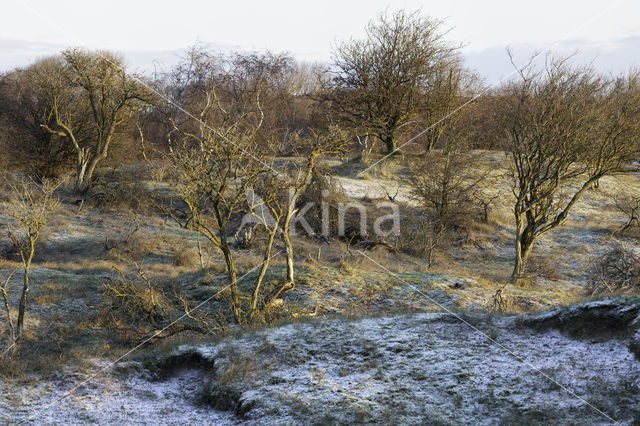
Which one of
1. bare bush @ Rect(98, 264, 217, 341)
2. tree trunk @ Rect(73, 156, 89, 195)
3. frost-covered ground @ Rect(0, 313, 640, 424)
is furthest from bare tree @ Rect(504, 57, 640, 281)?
tree trunk @ Rect(73, 156, 89, 195)

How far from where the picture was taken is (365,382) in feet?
20.4

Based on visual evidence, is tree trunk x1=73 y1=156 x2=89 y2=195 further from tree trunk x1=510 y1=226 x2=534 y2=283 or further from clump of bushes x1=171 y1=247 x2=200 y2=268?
tree trunk x1=510 y1=226 x2=534 y2=283

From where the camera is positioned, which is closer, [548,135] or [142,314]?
[142,314]

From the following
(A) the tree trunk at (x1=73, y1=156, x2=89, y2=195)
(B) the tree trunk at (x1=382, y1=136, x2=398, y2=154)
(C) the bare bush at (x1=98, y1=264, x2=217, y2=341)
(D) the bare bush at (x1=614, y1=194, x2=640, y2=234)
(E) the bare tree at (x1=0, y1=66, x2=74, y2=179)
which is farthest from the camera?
(B) the tree trunk at (x1=382, y1=136, x2=398, y2=154)

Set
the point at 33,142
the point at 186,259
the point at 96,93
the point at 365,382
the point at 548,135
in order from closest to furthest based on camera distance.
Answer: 1. the point at 365,382
2. the point at 548,135
3. the point at 186,259
4. the point at 96,93
5. the point at 33,142

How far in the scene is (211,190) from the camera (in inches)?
383

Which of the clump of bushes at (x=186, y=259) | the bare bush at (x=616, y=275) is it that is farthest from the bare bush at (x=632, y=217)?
the clump of bushes at (x=186, y=259)

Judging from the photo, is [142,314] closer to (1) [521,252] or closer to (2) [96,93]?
(1) [521,252]

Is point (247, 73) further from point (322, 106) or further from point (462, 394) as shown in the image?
point (462, 394)

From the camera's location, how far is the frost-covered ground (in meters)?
5.36

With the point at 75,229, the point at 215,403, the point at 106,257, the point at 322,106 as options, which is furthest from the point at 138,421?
the point at 322,106

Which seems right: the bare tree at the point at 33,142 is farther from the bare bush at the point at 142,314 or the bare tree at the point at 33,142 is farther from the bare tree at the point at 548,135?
the bare tree at the point at 548,135

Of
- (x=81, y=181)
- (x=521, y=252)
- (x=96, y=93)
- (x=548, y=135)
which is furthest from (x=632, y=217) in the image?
(x=96, y=93)

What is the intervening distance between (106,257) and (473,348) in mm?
13327
